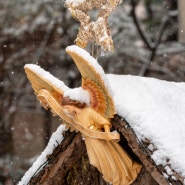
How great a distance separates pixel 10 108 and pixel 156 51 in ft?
8.41

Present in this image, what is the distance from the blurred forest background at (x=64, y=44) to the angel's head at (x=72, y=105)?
626cm

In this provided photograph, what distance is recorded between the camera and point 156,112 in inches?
138

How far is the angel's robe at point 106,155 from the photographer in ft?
11.7

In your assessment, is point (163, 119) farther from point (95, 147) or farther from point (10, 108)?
point (10, 108)

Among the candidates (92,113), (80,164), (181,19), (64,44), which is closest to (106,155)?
(92,113)

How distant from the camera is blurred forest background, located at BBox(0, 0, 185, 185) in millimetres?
9992

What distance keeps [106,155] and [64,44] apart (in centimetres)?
650

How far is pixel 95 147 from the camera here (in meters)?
3.61

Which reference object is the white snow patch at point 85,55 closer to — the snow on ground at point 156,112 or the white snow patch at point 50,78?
the snow on ground at point 156,112

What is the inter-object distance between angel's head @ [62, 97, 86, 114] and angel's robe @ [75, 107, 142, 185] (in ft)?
0.08

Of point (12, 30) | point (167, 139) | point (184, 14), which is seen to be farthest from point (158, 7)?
point (167, 139)

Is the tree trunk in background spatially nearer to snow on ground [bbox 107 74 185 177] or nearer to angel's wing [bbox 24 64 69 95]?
snow on ground [bbox 107 74 185 177]

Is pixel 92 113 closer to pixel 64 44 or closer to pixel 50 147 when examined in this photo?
pixel 50 147

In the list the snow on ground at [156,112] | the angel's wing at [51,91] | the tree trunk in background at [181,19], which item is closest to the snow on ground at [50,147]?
the angel's wing at [51,91]
